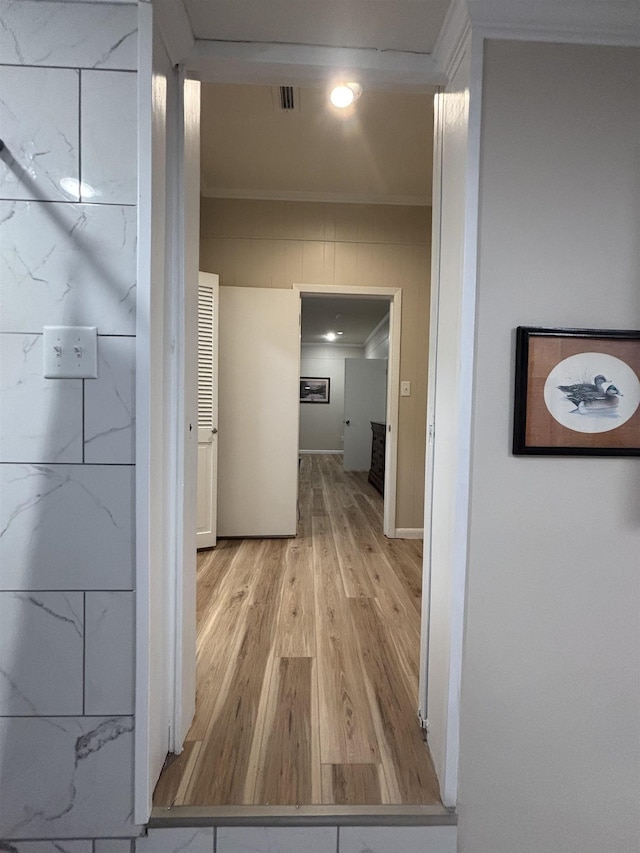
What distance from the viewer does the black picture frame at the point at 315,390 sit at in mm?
9648

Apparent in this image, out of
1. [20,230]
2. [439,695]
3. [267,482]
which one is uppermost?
[20,230]

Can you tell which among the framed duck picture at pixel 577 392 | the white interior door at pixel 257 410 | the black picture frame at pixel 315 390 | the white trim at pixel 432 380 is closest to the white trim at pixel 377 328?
the black picture frame at pixel 315 390

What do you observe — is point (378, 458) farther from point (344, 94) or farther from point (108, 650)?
point (108, 650)

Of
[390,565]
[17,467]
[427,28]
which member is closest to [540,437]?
[427,28]

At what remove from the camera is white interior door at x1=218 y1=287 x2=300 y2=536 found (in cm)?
320

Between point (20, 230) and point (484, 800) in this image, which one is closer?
point (20, 230)

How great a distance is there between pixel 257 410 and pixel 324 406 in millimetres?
6492

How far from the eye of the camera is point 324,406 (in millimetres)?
9703

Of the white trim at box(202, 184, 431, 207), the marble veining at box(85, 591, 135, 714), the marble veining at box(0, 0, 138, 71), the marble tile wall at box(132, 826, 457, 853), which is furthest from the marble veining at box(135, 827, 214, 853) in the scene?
the white trim at box(202, 184, 431, 207)

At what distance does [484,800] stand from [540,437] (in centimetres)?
103

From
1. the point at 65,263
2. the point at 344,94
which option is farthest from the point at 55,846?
the point at 344,94

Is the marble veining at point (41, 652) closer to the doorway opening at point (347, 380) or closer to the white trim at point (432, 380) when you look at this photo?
the white trim at point (432, 380)

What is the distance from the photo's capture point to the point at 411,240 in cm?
327

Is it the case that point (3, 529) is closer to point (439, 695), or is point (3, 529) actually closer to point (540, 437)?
point (439, 695)
